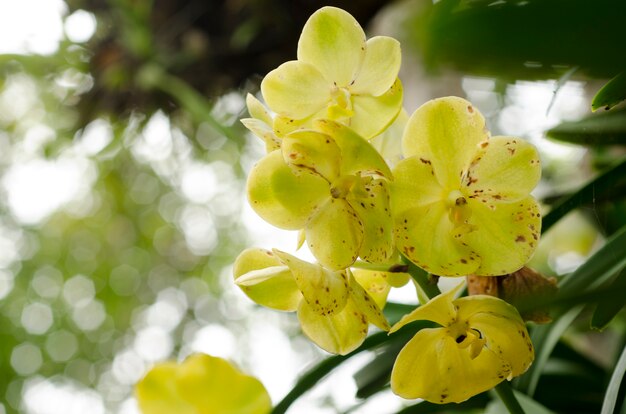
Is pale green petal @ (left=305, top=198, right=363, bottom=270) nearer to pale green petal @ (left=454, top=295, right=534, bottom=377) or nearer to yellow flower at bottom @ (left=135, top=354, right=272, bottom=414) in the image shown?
pale green petal @ (left=454, top=295, right=534, bottom=377)

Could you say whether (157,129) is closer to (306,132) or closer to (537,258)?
(537,258)

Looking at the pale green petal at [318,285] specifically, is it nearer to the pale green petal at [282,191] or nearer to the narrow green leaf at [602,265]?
the pale green petal at [282,191]

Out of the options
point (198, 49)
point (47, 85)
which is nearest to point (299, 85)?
point (198, 49)

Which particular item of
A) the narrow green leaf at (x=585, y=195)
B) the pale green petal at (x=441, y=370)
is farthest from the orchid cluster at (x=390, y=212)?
the narrow green leaf at (x=585, y=195)

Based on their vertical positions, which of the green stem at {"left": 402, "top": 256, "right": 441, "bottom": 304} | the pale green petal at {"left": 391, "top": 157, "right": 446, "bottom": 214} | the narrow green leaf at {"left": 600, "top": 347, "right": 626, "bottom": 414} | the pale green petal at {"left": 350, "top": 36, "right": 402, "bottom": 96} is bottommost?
the narrow green leaf at {"left": 600, "top": 347, "right": 626, "bottom": 414}

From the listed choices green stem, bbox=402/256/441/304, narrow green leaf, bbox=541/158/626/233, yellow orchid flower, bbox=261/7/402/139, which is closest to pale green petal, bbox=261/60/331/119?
yellow orchid flower, bbox=261/7/402/139

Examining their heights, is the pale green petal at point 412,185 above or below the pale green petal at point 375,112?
below
